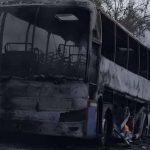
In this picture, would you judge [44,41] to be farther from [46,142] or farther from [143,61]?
[143,61]

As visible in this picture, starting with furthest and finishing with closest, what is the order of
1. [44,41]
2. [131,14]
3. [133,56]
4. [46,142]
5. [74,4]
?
[131,14] → [133,56] → [46,142] → [44,41] → [74,4]

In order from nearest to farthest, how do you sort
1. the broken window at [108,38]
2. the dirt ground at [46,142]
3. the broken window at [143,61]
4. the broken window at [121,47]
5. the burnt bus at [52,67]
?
the burnt bus at [52,67]
the dirt ground at [46,142]
the broken window at [108,38]
the broken window at [121,47]
the broken window at [143,61]

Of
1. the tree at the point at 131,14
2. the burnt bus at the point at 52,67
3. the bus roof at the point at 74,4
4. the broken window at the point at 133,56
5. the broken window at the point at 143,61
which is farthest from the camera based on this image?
the tree at the point at 131,14

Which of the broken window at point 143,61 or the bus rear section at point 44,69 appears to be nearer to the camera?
the bus rear section at point 44,69

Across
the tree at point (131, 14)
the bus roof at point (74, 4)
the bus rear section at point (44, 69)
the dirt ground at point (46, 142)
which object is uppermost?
the tree at point (131, 14)

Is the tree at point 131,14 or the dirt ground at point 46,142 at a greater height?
the tree at point 131,14

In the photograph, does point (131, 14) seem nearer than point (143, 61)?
No

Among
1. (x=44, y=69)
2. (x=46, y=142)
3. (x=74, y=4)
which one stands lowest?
(x=46, y=142)

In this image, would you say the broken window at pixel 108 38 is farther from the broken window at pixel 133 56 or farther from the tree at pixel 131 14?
the tree at pixel 131 14

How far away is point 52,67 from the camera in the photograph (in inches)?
400

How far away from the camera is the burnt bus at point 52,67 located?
9.91 m

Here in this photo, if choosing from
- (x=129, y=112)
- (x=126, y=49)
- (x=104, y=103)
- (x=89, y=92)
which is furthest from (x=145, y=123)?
(x=89, y=92)

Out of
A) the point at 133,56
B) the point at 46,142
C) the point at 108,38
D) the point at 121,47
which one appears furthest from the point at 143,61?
the point at 46,142

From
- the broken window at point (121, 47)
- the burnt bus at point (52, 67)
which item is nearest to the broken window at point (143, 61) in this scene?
the broken window at point (121, 47)
